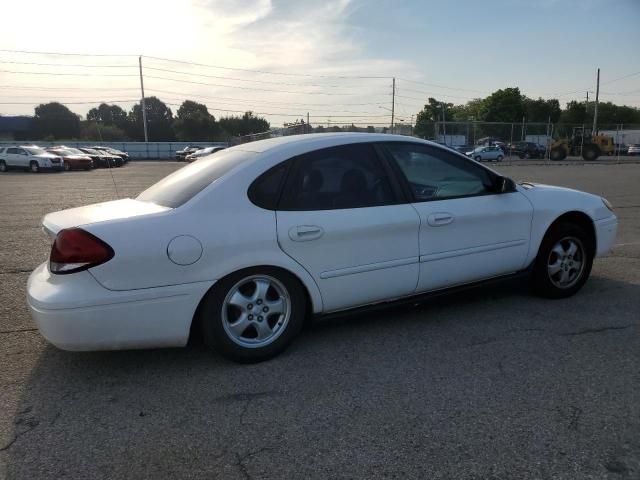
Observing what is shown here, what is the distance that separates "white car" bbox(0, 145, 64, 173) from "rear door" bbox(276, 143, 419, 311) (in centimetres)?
3241

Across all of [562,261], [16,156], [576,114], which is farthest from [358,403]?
[576,114]

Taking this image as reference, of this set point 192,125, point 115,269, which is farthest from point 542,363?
point 192,125

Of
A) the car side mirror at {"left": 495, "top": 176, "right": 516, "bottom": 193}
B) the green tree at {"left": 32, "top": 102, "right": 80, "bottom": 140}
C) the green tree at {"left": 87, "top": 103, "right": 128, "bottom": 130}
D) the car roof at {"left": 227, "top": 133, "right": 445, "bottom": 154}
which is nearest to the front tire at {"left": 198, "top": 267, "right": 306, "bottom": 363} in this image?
the car roof at {"left": 227, "top": 133, "right": 445, "bottom": 154}

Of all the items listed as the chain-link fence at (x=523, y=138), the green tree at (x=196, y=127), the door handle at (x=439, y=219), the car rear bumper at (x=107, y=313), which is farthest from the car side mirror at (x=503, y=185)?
the green tree at (x=196, y=127)

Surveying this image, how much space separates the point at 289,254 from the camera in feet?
11.4

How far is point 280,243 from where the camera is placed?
3.44 m

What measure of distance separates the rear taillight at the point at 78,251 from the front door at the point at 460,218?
2.14m

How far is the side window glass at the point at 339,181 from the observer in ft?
11.9

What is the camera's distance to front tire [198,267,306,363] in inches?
131

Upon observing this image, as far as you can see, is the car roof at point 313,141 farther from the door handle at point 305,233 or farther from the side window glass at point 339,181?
the door handle at point 305,233

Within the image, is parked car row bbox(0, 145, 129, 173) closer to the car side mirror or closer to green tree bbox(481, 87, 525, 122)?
the car side mirror

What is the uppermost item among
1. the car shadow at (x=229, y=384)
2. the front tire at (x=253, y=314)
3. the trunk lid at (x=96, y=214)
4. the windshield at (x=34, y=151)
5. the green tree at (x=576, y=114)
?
the green tree at (x=576, y=114)

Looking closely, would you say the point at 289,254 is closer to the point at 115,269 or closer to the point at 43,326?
the point at 115,269

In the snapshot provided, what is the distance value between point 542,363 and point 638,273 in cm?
288
